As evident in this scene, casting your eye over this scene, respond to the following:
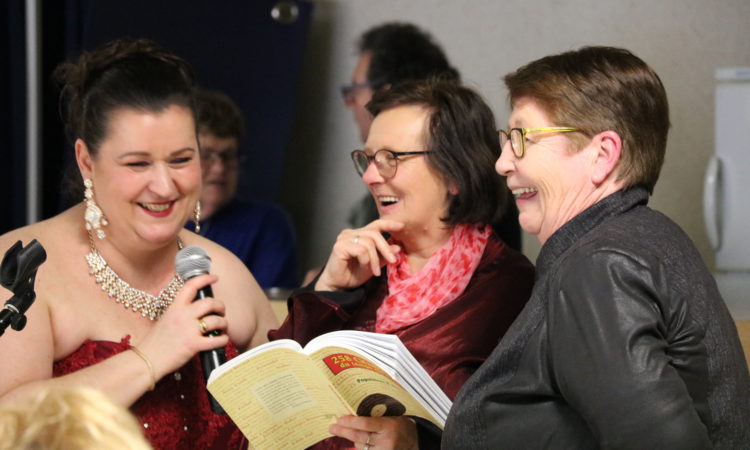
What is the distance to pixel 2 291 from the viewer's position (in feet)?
5.79

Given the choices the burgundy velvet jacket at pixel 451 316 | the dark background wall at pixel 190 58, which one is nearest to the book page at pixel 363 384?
the burgundy velvet jacket at pixel 451 316

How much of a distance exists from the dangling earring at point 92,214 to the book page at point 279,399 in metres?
0.47

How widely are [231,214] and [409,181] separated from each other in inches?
59.5

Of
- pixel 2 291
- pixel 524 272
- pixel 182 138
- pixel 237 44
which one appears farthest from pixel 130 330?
pixel 237 44

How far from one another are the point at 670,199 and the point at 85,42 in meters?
2.32

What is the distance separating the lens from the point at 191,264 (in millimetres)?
1812

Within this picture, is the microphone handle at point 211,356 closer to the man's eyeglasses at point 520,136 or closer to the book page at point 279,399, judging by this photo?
the book page at point 279,399

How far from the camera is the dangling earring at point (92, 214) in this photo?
6.30 feet

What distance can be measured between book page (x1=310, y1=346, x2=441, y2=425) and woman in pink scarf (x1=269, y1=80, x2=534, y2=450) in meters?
0.15

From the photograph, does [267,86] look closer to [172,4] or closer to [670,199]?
[172,4]

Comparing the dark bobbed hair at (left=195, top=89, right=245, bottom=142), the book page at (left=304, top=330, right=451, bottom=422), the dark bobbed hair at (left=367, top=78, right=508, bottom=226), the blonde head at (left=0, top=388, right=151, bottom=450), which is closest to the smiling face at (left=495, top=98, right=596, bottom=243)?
the book page at (left=304, top=330, right=451, bottom=422)

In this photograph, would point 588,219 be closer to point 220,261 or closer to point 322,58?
point 220,261

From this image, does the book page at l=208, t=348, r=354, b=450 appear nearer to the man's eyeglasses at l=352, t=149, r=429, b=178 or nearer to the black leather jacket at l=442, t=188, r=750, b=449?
the black leather jacket at l=442, t=188, r=750, b=449

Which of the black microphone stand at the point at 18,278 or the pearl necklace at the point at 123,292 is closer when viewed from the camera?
the black microphone stand at the point at 18,278
